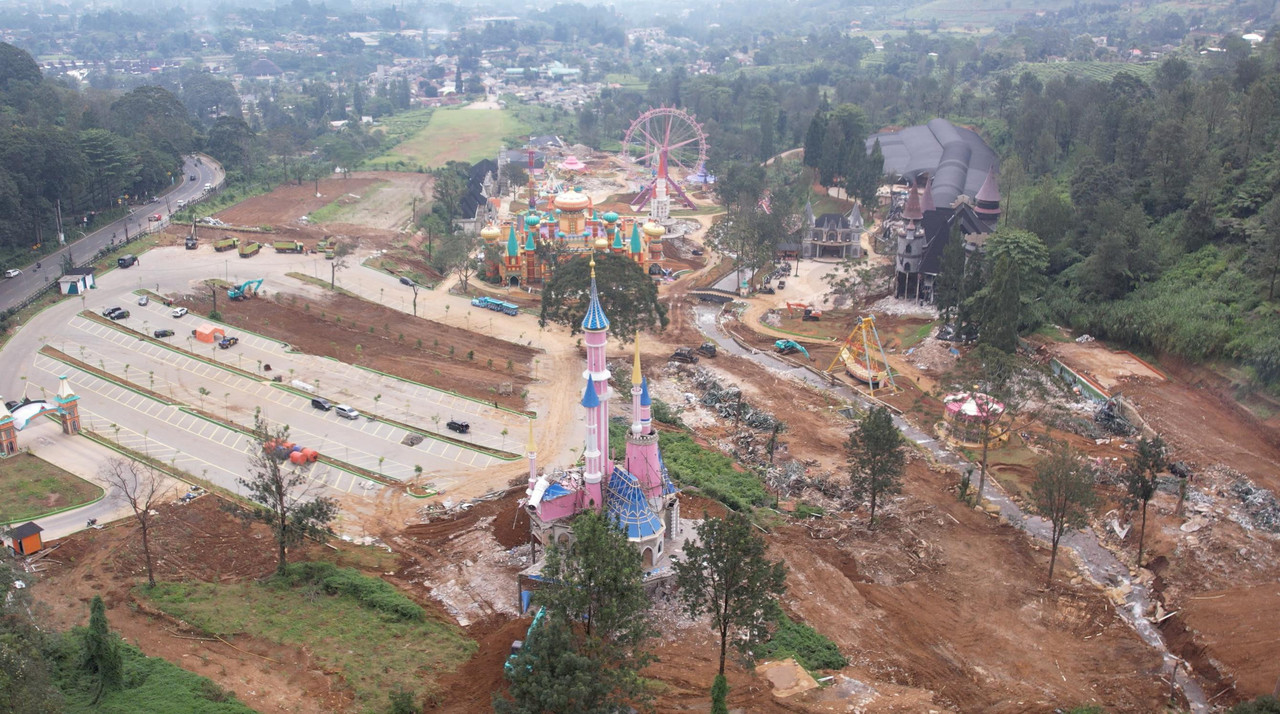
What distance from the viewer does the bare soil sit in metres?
60.8

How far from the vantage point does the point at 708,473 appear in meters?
48.9

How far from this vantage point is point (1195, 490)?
46719 millimetres

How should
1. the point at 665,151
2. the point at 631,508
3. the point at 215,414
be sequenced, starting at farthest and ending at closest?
the point at 665,151, the point at 215,414, the point at 631,508

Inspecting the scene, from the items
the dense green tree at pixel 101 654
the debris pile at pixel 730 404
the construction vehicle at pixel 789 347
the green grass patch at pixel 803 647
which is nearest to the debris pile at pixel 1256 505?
the green grass patch at pixel 803 647

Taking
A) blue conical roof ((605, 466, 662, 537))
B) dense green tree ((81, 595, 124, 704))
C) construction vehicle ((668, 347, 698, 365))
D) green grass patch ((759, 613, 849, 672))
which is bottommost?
construction vehicle ((668, 347, 698, 365))

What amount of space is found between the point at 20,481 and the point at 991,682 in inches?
1621

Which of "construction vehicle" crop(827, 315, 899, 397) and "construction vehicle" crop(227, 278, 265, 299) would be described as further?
"construction vehicle" crop(227, 278, 265, 299)

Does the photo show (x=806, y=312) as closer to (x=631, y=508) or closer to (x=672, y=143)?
(x=631, y=508)

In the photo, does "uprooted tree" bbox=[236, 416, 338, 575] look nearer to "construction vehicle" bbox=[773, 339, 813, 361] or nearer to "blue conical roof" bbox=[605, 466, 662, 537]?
"blue conical roof" bbox=[605, 466, 662, 537]

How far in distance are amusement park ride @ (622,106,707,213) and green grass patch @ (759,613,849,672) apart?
250 feet

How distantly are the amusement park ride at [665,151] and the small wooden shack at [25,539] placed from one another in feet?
252

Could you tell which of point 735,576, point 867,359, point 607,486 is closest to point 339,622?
point 607,486

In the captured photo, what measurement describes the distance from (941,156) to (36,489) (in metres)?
91.3

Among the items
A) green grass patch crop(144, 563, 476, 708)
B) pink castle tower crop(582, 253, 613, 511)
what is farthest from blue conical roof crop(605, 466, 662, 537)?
green grass patch crop(144, 563, 476, 708)
